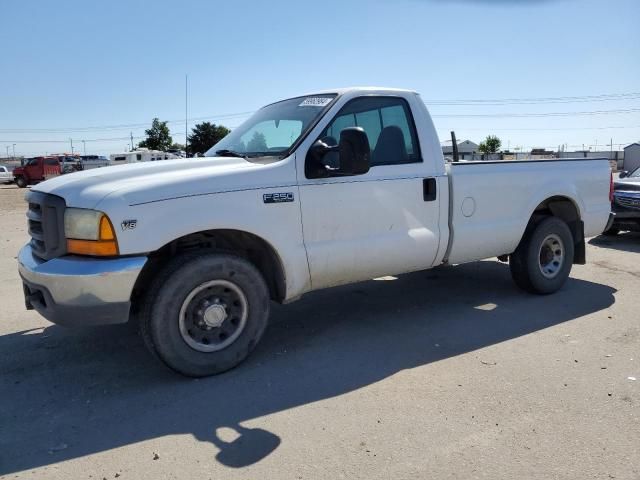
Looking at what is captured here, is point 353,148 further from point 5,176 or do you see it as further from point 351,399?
point 5,176

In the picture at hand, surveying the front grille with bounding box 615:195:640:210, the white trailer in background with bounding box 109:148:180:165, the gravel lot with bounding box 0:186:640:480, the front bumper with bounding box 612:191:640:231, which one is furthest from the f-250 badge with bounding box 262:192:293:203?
the white trailer in background with bounding box 109:148:180:165

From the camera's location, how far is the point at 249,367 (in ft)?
13.2

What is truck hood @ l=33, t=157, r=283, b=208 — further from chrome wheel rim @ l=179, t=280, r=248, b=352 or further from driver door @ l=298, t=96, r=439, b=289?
chrome wheel rim @ l=179, t=280, r=248, b=352

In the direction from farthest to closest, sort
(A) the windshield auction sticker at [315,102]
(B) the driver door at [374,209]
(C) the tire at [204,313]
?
(A) the windshield auction sticker at [315,102]
(B) the driver door at [374,209]
(C) the tire at [204,313]

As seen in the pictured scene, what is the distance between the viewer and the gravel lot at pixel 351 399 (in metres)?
2.81

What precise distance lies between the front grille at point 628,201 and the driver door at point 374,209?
6.39m

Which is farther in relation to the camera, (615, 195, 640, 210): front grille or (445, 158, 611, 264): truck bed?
(615, 195, 640, 210): front grille

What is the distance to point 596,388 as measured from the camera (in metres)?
3.64

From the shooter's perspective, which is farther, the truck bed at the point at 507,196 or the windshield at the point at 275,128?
the truck bed at the point at 507,196

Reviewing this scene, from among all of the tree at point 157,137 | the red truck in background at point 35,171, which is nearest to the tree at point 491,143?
the tree at point 157,137

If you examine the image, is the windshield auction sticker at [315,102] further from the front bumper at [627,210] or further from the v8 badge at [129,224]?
the front bumper at [627,210]

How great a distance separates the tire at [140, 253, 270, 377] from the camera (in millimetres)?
3615

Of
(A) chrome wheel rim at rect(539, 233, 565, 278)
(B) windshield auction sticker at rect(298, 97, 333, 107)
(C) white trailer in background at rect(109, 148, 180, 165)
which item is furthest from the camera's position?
(C) white trailer in background at rect(109, 148, 180, 165)

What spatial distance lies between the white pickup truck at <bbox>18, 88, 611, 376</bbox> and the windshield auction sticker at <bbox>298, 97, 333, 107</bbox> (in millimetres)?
19
